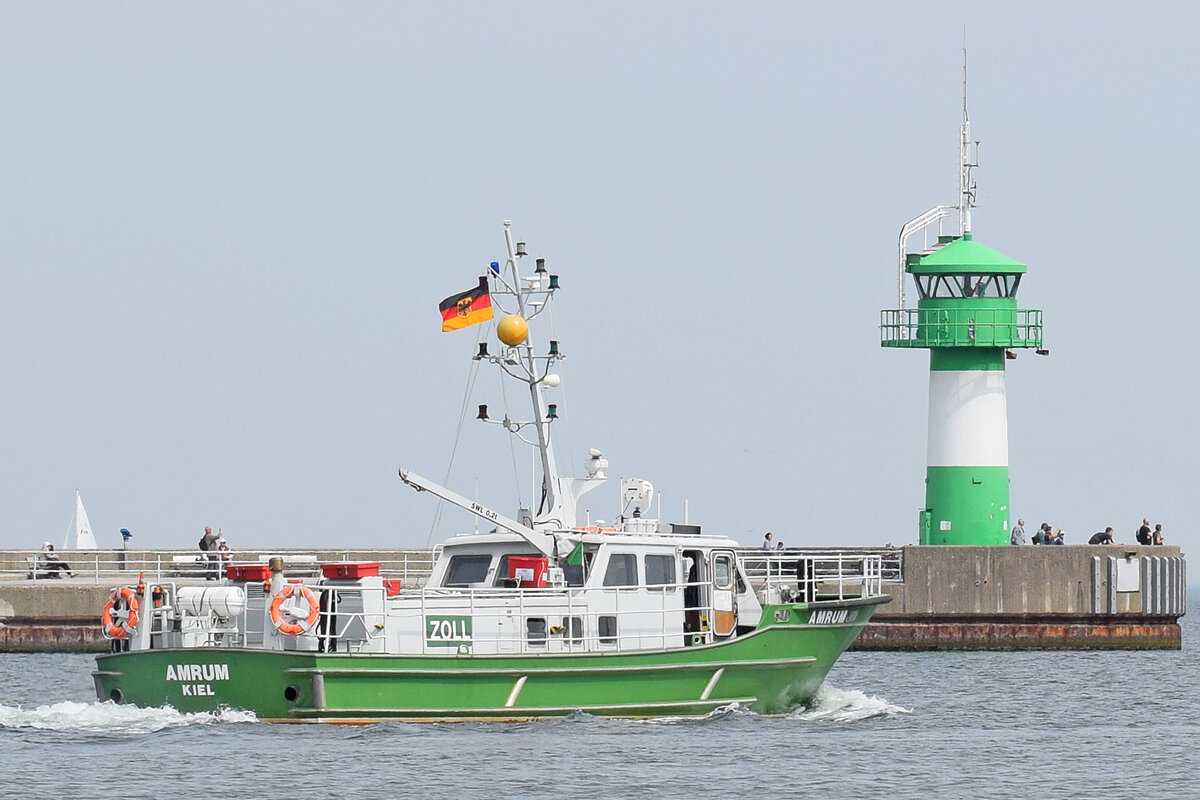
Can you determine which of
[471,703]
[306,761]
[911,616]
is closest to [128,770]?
[306,761]

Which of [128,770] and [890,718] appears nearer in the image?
[128,770]

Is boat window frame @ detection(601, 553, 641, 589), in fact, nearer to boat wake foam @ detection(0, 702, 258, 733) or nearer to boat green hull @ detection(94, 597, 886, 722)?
boat green hull @ detection(94, 597, 886, 722)

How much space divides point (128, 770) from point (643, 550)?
6.76m

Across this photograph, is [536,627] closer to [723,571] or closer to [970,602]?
[723,571]

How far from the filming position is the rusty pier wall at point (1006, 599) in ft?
134

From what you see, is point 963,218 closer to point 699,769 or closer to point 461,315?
point 461,315

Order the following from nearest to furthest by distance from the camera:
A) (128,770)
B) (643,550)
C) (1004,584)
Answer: (128,770)
(643,550)
(1004,584)

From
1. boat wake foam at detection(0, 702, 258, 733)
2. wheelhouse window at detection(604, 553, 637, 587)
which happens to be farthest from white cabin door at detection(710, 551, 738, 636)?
boat wake foam at detection(0, 702, 258, 733)

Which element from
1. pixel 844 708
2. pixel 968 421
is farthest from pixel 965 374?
pixel 844 708

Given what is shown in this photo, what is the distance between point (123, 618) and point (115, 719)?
3.94 feet

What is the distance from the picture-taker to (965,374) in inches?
1681

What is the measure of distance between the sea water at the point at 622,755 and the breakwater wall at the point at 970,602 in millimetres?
10585

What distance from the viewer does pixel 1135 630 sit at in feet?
137

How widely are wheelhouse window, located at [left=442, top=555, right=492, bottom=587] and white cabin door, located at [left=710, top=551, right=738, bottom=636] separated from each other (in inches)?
111
